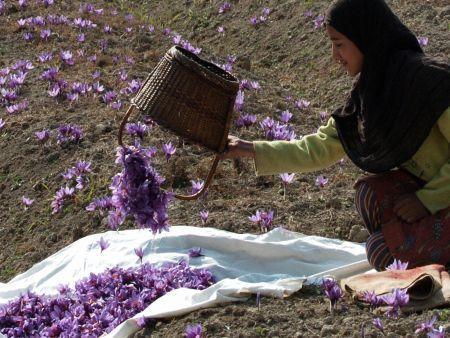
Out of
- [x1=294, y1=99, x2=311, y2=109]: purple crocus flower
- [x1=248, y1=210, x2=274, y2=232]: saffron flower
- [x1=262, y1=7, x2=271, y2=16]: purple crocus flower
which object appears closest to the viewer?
[x1=248, y1=210, x2=274, y2=232]: saffron flower

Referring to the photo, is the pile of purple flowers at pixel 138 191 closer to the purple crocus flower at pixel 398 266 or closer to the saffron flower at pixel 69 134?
the purple crocus flower at pixel 398 266

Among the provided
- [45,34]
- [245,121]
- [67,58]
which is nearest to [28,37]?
[45,34]

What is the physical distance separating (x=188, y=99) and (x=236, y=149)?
0.36 meters

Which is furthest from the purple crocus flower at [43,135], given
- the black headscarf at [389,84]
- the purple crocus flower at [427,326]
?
the purple crocus flower at [427,326]

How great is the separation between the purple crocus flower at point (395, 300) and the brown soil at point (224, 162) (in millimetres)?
57

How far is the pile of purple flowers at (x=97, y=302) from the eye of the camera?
3974 mm

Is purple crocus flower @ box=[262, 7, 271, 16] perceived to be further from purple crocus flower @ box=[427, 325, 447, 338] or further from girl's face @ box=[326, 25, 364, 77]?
purple crocus flower @ box=[427, 325, 447, 338]

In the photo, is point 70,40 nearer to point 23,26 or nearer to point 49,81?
point 23,26

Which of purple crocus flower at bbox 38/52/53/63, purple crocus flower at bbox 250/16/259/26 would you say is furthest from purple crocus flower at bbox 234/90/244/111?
purple crocus flower at bbox 250/16/259/26

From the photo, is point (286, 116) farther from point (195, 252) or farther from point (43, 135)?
point (195, 252)

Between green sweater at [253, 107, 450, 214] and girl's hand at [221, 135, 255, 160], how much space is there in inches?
2.2

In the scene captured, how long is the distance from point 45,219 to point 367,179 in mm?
2292

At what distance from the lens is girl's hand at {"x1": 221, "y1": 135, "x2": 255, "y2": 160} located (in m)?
4.04

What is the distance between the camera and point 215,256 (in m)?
4.66
